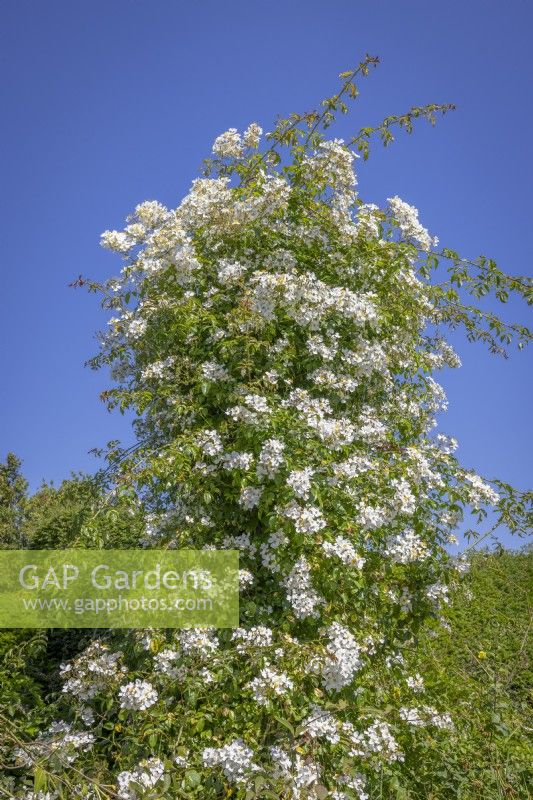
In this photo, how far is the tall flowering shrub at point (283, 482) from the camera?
146 inches

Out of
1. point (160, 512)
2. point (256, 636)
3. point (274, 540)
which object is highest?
point (160, 512)

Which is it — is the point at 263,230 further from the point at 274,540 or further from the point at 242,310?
the point at 274,540

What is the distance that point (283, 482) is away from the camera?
4035mm

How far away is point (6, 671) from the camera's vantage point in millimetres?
5199

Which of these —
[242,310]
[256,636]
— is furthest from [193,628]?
[242,310]

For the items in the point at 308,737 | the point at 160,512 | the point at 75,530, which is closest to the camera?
the point at 308,737

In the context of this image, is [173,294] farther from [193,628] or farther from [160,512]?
[193,628]

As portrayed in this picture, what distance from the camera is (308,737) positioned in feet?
11.7

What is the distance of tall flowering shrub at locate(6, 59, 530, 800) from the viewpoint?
371 centimetres

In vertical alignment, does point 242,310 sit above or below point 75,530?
above

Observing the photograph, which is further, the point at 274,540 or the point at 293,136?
the point at 293,136

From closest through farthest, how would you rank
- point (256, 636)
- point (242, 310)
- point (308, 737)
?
point (308, 737), point (256, 636), point (242, 310)

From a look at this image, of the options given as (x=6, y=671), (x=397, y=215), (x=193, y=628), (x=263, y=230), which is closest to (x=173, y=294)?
(x=263, y=230)

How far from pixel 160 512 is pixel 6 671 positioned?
1696 millimetres
